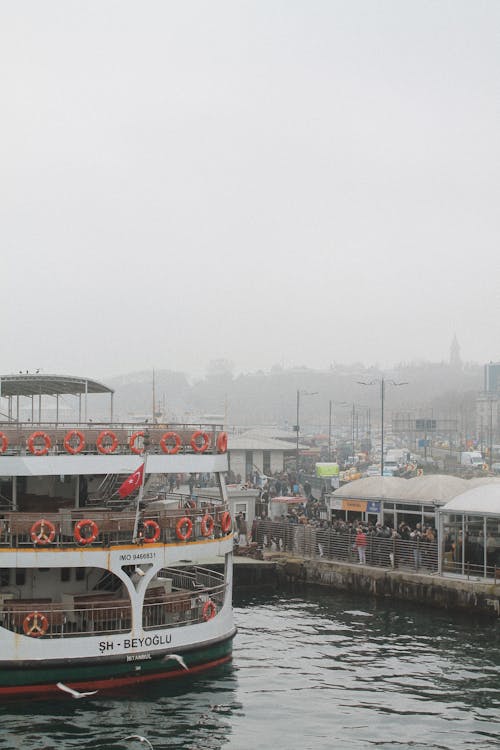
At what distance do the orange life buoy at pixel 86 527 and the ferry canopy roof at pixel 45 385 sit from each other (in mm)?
6936

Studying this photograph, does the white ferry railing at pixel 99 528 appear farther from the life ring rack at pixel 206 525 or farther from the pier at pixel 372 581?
the pier at pixel 372 581

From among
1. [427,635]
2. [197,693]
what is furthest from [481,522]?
[197,693]

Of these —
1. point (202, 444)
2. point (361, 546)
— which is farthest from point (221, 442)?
point (361, 546)

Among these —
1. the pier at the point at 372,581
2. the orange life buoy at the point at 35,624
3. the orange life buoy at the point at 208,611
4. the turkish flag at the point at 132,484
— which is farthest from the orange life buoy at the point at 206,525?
the pier at the point at 372,581

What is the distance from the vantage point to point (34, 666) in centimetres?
2462

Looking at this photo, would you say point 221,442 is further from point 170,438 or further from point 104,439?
point 104,439

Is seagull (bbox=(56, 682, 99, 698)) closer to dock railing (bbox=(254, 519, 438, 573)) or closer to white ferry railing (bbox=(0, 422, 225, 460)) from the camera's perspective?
white ferry railing (bbox=(0, 422, 225, 460))

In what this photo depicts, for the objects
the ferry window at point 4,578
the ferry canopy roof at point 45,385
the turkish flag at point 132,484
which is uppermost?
the ferry canopy roof at point 45,385

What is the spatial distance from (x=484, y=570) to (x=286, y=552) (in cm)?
1158

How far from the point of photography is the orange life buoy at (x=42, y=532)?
83.8 feet

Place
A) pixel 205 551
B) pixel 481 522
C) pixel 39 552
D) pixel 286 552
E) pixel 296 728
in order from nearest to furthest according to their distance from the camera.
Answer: pixel 296 728 < pixel 39 552 < pixel 205 551 < pixel 481 522 < pixel 286 552

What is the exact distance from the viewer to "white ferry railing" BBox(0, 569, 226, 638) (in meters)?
25.4

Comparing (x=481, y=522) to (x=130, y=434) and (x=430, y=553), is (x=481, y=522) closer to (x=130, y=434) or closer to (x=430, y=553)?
(x=430, y=553)

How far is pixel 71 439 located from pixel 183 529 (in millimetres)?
4035
